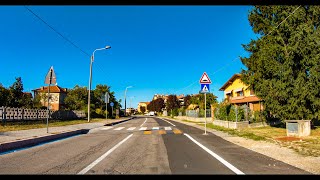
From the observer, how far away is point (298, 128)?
14.9m

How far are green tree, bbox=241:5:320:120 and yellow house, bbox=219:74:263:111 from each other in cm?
2233

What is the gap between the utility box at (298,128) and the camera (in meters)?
14.8

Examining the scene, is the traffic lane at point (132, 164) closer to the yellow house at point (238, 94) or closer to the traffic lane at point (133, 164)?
the traffic lane at point (133, 164)

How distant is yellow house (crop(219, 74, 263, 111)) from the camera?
41.9m

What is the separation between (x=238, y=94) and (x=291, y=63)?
→ 32406 mm

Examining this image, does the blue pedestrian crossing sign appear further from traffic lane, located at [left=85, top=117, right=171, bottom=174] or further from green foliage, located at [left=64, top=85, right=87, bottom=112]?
green foliage, located at [left=64, top=85, right=87, bottom=112]

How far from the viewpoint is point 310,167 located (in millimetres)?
6980

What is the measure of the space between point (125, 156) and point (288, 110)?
12255 millimetres

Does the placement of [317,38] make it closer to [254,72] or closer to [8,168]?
[254,72]
